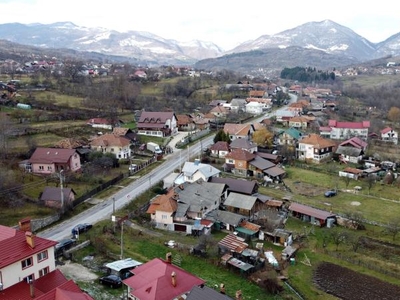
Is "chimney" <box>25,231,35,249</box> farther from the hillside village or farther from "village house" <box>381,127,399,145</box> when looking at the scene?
"village house" <box>381,127,399,145</box>

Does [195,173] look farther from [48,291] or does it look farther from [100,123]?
[100,123]

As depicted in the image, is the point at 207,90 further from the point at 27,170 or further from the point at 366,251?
the point at 366,251

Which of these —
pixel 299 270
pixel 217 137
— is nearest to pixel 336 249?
pixel 299 270

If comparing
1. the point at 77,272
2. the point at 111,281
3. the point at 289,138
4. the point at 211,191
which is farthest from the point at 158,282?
the point at 289,138

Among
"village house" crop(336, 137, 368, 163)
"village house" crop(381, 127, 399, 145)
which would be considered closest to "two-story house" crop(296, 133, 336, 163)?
"village house" crop(336, 137, 368, 163)

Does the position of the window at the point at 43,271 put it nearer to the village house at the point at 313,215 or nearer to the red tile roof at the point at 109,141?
the village house at the point at 313,215

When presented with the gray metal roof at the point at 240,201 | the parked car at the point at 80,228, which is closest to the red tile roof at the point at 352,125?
the gray metal roof at the point at 240,201
